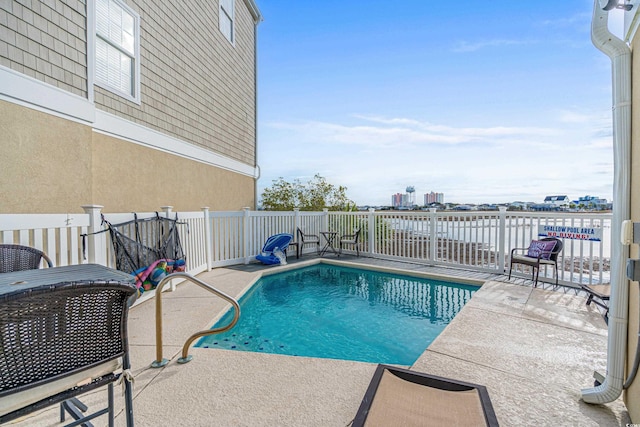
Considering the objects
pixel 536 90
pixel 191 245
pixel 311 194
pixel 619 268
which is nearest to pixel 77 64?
pixel 191 245

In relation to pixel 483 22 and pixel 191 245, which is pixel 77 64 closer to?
pixel 191 245

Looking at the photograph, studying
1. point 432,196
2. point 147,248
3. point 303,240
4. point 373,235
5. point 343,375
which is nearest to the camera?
point 343,375

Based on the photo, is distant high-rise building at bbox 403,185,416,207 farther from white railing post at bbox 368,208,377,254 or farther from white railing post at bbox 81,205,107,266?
white railing post at bbox 81,205,107,266

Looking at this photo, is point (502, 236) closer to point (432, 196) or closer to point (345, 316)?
point (345, 316)

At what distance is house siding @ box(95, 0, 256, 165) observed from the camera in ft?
18.4

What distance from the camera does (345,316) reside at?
14.6 ft

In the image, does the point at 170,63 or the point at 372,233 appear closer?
the point at 170,63

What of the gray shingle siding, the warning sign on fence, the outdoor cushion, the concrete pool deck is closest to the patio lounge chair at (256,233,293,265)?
the gray shingle siding

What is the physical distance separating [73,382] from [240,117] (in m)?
8.90

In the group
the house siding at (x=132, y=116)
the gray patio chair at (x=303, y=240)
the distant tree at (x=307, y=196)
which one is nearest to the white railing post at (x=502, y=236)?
the gray patio chair at (x=303, y=240)

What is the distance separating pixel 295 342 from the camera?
142 inches

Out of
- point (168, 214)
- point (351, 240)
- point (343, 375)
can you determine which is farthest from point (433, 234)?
point (168, 214)

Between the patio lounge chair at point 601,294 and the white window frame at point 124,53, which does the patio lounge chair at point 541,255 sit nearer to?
the patio lounge chair at point 601,294

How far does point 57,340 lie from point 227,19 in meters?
9.70
